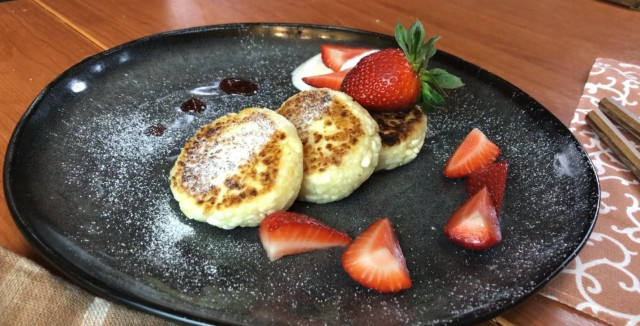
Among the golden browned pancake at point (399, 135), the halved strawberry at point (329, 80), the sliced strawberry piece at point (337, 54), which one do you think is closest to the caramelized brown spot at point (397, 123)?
the golden browned pancake at point (399, 135)

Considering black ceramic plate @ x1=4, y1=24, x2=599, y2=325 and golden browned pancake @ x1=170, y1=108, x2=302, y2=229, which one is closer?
black ceramic plate @ x1=4, y1=24, x2=599, y2=325

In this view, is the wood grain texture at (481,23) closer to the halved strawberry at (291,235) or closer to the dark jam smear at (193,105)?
the dark jam smear at (193,105)

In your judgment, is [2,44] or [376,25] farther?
[376,25]

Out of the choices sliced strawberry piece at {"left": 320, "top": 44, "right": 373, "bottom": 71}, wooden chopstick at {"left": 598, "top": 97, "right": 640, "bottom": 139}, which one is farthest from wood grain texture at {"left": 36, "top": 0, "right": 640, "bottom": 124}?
sliced strawberry piece at {"left": 320, "top": 44, "right": 373, "bottom": 71}

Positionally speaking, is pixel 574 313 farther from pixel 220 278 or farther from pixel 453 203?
pixel 220 278

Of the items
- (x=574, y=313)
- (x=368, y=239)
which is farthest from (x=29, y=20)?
(x=574, y=313)

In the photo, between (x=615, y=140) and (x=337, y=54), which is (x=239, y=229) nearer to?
(x=337, y=54)

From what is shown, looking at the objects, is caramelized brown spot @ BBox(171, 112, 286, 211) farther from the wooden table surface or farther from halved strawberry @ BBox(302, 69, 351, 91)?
the wooden table surface
